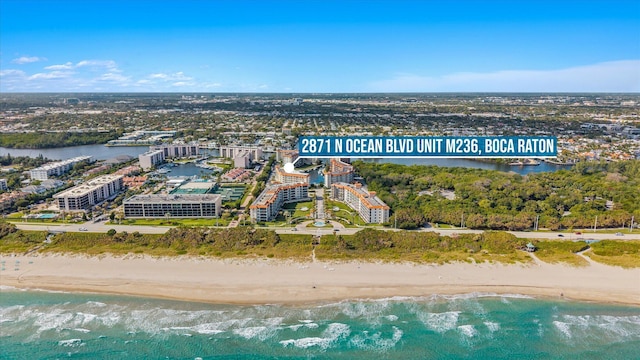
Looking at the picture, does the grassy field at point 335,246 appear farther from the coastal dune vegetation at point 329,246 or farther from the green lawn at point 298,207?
the green lawn at point 298,207

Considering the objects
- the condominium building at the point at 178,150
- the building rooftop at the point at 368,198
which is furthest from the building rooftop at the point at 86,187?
the building rooftop at the point at 368,198

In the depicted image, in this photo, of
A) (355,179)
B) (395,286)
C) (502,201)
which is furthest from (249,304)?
(355,179)

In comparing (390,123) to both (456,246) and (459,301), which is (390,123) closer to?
(456,246)

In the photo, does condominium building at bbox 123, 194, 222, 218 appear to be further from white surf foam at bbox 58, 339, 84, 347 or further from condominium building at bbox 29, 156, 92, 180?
condominium building at bbox 29, 156, 92, 180

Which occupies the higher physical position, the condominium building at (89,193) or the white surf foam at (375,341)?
the condominium building at (89,193)

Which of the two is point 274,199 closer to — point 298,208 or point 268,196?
point 268,196

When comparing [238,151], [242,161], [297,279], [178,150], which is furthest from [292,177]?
[178,150]
